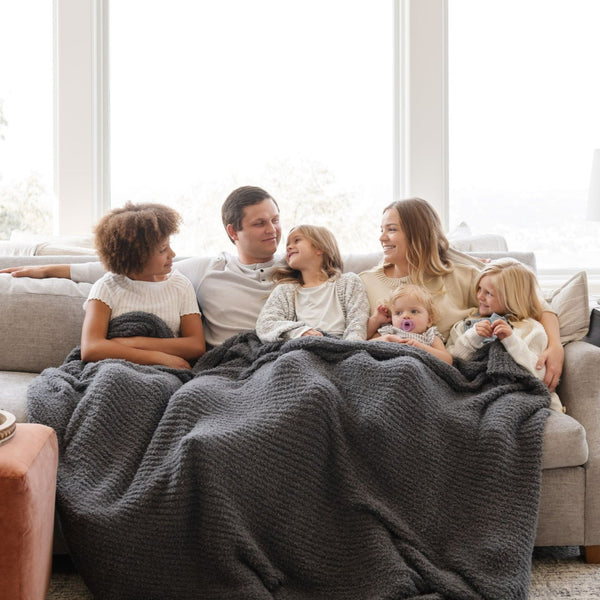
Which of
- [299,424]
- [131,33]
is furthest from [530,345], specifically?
[131,33]

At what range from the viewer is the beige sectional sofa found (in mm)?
1980

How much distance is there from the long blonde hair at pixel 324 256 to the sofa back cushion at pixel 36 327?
71 cm

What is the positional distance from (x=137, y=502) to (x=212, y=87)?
266 cm

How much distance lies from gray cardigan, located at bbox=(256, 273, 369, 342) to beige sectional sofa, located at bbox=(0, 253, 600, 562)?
9.3 inches

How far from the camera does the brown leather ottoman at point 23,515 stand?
1.48 metres

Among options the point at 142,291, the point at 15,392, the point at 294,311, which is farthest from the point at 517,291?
the point at 15,392

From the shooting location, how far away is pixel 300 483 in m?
1.82

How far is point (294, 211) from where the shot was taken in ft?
12.8

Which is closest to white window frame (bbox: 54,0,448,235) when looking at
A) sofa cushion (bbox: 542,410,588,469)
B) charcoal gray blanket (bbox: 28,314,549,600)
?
charcoal gray blanket (bbox: 28,314,549,600)

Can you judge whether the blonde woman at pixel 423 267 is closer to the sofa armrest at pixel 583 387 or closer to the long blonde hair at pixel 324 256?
the long blonde hair at pixel 324 256

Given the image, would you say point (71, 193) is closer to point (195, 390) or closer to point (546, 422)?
point (195, 390)

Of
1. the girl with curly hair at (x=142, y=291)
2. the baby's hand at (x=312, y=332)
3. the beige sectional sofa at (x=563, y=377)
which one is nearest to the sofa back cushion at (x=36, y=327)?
the beige sectional sofa at (x=563, y=377)

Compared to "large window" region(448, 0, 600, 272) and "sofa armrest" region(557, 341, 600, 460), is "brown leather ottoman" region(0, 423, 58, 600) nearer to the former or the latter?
"sofa armrest" region(557, 341, 600, 460)

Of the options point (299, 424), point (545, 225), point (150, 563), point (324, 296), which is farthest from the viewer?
point (545, 225)
